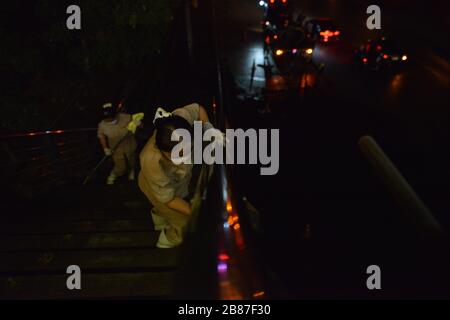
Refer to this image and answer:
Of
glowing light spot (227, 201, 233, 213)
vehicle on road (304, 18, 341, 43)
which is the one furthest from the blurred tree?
vehicle on road (304, 18, 341, 43)

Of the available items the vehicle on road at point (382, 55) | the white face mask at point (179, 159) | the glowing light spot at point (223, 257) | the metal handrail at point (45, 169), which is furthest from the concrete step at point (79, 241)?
the vehicle on road at point (382, 55)

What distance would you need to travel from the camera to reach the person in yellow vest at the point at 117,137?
5.78 metres

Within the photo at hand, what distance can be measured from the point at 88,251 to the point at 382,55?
16.3m

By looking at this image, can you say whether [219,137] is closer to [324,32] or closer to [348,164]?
Result: [348,164]

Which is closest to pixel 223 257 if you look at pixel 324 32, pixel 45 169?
pixel 45 169

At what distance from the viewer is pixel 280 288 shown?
1.81 metres

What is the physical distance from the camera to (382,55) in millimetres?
16062

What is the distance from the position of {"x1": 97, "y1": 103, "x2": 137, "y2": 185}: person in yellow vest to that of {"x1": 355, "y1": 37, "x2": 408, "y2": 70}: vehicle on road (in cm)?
1418

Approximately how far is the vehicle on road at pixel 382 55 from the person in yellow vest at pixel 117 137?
1418 centimetres

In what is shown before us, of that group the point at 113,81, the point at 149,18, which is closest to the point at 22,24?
the point at 149,18

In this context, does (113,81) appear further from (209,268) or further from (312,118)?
(209,268)

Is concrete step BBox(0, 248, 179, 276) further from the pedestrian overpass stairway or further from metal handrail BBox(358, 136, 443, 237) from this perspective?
metal handrail BBox(358, 136, 443, 237)

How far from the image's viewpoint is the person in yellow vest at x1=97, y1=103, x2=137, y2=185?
5781mm
